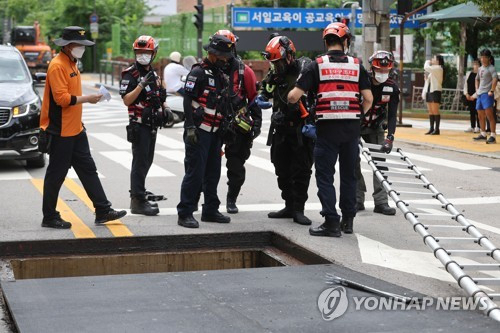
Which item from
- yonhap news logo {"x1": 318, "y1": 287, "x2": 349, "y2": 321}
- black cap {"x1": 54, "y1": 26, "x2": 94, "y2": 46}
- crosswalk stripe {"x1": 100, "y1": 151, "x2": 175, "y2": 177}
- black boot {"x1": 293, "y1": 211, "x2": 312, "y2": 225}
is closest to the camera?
yonhap news logo {"x1": 318, "y1": 287, "x2": 349, "y2": 321}

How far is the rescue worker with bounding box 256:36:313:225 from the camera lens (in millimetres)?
9617

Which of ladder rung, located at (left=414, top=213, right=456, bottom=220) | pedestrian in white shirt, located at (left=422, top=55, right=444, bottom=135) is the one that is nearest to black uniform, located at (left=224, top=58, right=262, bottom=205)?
ladder rung, located at (left=414, top=213, right=456, bottom=220)

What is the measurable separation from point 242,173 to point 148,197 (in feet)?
4.52

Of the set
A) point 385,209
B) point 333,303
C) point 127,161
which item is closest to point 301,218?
point 385,209

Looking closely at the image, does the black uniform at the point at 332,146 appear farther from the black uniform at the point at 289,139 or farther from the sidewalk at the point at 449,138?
the sidewalk at the point at 449,138

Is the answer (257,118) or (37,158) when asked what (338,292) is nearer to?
(257,118)

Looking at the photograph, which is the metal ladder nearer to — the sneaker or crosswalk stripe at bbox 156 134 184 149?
the sneaker

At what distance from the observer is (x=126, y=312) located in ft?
21.1

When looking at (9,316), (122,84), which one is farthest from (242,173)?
(9,316)

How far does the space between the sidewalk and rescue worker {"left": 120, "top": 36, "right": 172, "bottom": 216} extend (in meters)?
9.14

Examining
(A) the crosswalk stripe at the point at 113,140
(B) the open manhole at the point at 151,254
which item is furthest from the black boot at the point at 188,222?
(A) the crosswalk stripe at the point at 113,140

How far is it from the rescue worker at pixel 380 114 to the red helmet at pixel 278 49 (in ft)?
3.87

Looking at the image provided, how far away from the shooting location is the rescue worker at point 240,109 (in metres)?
9.73

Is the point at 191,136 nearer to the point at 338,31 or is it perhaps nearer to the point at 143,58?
the point at 143,58
